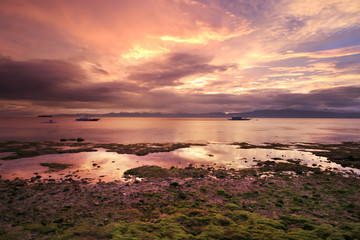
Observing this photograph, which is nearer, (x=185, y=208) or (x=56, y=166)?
(x=185, y=208)

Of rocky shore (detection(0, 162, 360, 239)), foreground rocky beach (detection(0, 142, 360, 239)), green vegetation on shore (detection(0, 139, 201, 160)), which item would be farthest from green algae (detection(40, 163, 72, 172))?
green vegetation on shore (detection(0, 139, 201, 160))

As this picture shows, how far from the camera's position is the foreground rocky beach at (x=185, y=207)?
874 centimetres

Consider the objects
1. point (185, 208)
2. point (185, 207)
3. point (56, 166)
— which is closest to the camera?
point (185, 208)

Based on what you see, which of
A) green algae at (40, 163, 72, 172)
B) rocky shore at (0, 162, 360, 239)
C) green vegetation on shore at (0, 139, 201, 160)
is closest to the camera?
rocky shore at (0, 162, 360, 239)

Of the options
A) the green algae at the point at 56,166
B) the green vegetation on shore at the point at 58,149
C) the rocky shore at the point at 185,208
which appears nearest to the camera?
the rocky shore at the point at 185,208

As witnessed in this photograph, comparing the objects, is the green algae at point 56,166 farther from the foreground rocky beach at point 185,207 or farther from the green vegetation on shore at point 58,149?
the green vegetation on shore at point 58,149

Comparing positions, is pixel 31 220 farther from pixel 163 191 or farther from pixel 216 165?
pixel 216 165

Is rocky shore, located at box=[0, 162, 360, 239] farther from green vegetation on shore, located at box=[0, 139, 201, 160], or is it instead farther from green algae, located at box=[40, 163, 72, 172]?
green vegetation on shore, located at box=[0, 139, 201, 160]

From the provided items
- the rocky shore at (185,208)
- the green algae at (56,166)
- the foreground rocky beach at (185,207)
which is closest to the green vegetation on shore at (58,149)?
the green algae at (56,166)

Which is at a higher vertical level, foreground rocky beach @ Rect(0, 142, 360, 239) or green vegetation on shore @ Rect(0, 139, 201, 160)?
foreground rocky beach @ Rect(0, 142, 360, 239)

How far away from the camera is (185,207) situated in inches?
466

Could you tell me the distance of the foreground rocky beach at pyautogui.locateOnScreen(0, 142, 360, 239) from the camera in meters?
8.74

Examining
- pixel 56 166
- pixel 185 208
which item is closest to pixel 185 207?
pixel 185 208

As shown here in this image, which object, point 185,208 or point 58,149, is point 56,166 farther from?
point 185,208
